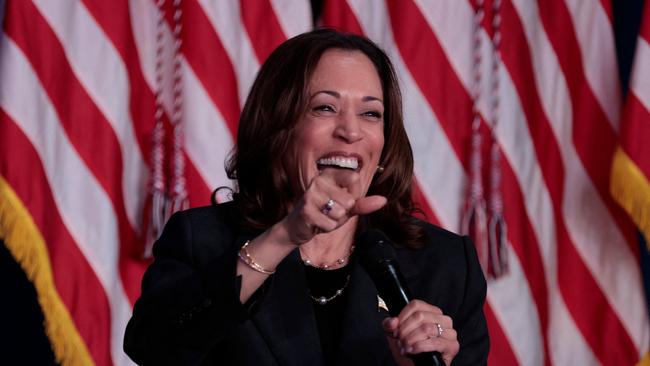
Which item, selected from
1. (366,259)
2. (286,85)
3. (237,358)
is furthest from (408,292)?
(286,85)

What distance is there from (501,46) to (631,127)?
42 centimetres

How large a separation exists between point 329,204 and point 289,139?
1.55ft

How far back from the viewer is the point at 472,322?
170 centimetres

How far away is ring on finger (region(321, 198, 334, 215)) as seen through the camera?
4.13 feet

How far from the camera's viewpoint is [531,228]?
2.76m

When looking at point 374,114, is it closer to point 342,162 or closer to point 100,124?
point 342,162

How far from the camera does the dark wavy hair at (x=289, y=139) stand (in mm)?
1732

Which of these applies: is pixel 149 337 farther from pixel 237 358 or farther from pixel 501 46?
pixel 501 46

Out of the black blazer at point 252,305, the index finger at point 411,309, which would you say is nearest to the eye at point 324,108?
the black blazer at point 252,305

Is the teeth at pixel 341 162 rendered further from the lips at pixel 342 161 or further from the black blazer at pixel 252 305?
the black blazer at pixel 252 305

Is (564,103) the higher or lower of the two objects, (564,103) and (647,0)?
the lower

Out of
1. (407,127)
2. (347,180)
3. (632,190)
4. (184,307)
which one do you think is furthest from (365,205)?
(632,190)

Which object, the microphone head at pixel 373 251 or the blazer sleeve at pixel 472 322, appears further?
the blazer sleeve at pixel 472 322

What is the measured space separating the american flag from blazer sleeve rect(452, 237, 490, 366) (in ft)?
3.04
